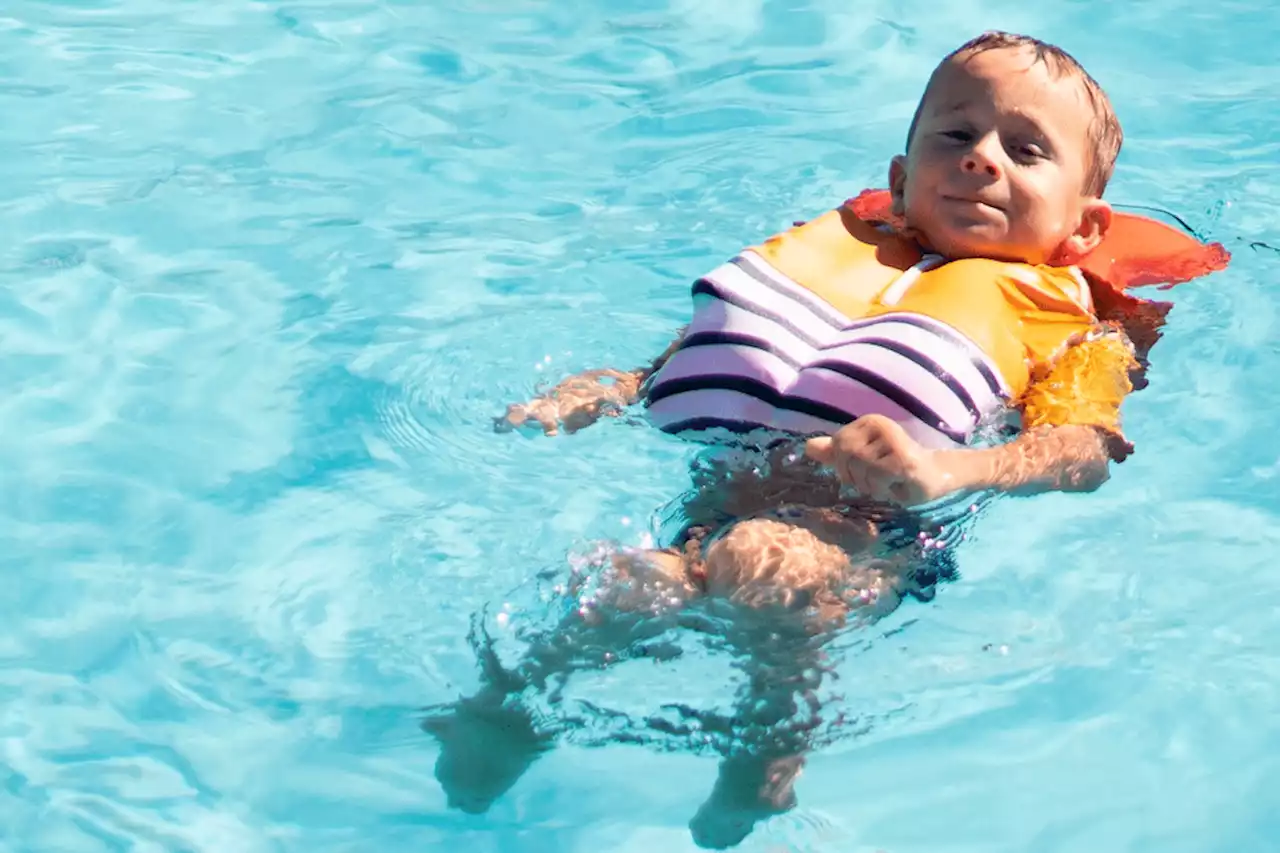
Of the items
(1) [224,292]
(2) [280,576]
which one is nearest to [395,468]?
(2) [280,576]

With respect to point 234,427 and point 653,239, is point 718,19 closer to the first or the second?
point 653,239

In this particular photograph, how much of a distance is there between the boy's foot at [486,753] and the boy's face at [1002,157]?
62.5 inches

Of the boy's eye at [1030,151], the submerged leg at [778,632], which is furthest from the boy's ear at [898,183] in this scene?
the submerged leg at [778,632]

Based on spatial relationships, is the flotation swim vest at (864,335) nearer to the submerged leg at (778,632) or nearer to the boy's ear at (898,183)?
the boy's ear at (898,183)

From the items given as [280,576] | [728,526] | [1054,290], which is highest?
[1054,290]

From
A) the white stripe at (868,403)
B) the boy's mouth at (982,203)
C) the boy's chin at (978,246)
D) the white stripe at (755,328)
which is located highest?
the boy's mouth at (982,203)

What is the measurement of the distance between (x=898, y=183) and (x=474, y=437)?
1.30m

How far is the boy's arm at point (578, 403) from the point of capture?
3889 millimetres

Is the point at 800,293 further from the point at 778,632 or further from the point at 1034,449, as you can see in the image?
the point at 778,632

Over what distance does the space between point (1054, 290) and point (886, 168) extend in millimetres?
2140

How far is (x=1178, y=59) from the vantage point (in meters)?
6.74

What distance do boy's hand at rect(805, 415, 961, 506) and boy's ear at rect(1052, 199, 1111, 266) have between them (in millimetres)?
1109

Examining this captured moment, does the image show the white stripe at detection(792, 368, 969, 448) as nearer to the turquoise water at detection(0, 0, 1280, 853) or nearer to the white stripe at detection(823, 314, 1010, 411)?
the white stripe at detection(823, 314, 1010, 411)

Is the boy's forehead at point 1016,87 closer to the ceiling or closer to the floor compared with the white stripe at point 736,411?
closer to the ceiling
